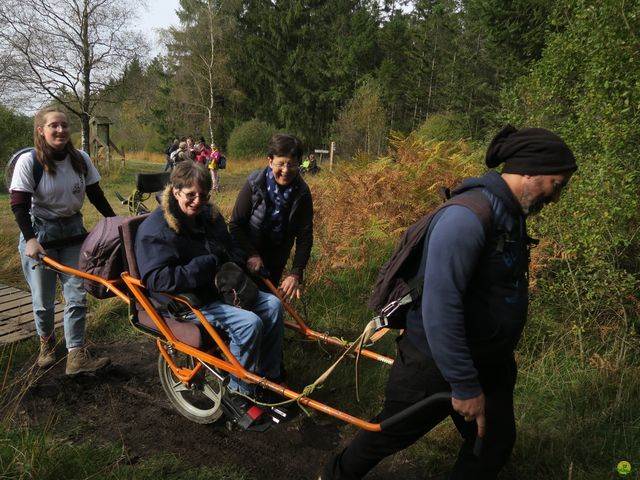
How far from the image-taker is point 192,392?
12.3 ft

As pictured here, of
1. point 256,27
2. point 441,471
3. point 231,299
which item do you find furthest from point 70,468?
point 256,27

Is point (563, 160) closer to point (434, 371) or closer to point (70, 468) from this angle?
point (434, 371)

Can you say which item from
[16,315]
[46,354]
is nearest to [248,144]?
[16,315]

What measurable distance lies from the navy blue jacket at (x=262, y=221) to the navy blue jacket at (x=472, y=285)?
190 cm

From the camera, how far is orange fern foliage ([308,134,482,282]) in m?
5.93

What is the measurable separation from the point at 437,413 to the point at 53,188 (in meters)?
3.20

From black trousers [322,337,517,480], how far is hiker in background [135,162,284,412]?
3.41ft

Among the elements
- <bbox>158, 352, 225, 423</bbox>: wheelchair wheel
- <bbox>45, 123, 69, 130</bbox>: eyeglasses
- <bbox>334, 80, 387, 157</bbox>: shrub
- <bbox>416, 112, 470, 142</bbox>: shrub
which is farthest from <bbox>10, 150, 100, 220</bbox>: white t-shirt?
<bbox>334, 80, 387, 157</bbox>: shrub

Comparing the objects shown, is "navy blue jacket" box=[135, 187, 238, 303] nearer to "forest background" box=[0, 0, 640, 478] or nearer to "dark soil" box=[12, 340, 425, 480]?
"dark soil" box=[12, 340, 425, 480]

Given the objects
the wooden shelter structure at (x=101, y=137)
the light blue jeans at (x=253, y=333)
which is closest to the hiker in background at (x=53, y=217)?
the light blue jeans at (x=253, y=333)

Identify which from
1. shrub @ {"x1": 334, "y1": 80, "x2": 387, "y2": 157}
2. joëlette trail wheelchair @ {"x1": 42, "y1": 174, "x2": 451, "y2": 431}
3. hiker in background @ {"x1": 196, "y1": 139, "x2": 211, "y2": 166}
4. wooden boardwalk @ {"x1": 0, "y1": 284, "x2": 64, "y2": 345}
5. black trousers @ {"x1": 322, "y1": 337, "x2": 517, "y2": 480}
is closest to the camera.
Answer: black trousers @ {"x1": 322, "y1": 337, "x2": 517, "y2": 480}

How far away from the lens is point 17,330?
474 cm

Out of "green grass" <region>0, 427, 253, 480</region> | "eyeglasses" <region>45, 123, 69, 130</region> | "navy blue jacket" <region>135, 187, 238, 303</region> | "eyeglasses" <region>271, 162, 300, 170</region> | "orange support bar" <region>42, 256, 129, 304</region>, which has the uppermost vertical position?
"eyeglasses" <region>45, 123, 69, 130</region>

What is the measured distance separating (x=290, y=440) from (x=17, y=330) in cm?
312
